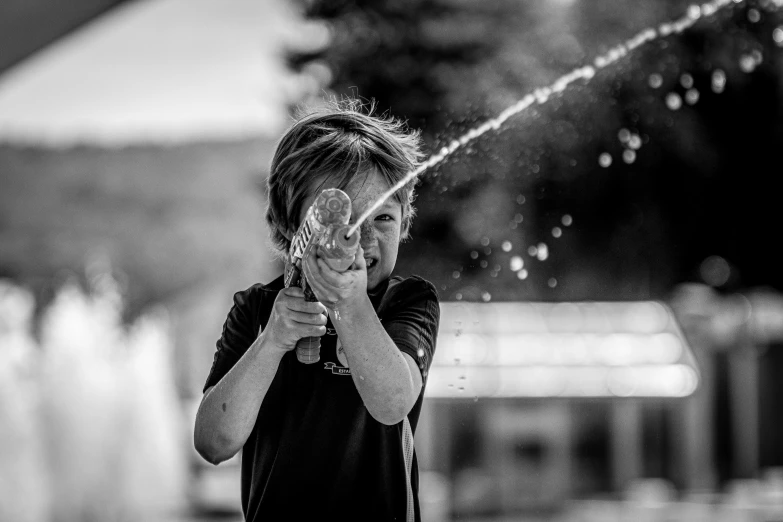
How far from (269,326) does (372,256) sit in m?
0.15

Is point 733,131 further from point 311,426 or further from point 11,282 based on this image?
point 11,282

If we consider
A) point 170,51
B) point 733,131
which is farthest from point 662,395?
point 170,51

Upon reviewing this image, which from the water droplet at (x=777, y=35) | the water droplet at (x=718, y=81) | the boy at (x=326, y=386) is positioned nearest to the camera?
the boy at (x=326, y=386)

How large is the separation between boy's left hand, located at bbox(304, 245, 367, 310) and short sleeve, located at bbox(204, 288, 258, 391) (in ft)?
0.74

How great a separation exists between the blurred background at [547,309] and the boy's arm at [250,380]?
86.3 inches

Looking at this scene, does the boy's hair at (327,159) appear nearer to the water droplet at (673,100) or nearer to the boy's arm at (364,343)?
the boy's arm at (364,343)

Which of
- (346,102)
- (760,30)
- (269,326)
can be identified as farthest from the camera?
(760,30)

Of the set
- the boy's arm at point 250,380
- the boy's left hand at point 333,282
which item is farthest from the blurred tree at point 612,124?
the boy's left hand at point 333,282

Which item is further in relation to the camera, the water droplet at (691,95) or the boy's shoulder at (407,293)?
the water droplet at (691,95)

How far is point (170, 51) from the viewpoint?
9.55 metres

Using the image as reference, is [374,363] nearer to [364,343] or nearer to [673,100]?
[364,343]

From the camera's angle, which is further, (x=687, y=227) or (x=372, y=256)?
(x=687, y=227)

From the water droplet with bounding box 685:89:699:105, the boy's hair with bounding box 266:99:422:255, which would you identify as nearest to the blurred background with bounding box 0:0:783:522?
the water droplet with bounding box 685:89:699:105

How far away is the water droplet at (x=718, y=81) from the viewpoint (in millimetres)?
6090
